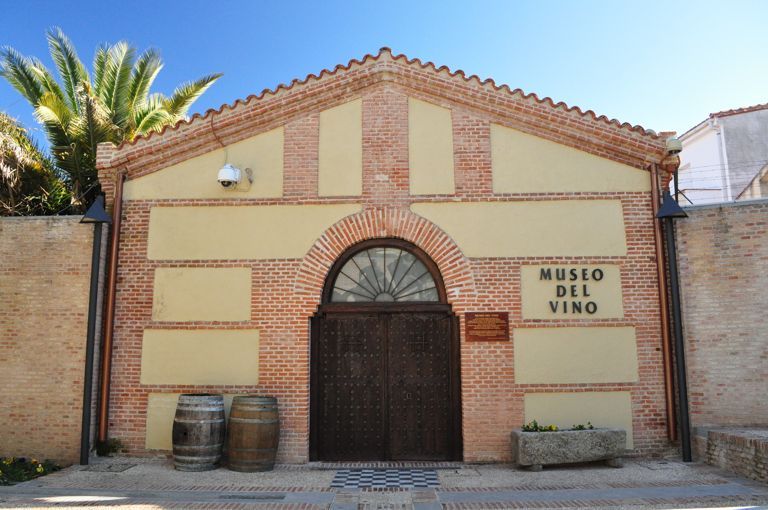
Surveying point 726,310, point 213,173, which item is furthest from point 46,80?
point 726,310

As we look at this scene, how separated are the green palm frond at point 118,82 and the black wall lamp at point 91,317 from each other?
733 cm

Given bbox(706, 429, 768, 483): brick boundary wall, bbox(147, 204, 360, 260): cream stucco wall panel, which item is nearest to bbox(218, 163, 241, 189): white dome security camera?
bbox(147, 204, 360, 260): cream stucco wall panel

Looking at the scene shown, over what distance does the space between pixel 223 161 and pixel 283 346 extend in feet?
10.6

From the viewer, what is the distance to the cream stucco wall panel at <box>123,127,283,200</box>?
10.2 meters

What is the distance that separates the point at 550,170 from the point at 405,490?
17.9 ft

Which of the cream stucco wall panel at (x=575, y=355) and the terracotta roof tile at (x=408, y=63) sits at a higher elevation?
the terracotta roof tile at (x=408, y=63)

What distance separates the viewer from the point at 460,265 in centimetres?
976

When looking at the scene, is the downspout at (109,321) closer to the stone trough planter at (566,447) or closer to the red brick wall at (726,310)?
the stone trough planter at (566,447)

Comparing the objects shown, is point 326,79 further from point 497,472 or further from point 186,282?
point 497,472

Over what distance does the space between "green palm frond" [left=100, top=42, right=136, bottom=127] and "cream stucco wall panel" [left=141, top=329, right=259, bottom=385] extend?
8770 millimetres

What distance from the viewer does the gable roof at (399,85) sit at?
10062 millimetres

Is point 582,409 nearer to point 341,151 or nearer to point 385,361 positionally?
point 385,361

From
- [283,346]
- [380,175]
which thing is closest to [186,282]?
[283,346]

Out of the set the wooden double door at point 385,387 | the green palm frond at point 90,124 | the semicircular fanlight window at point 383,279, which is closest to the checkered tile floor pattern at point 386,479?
the wooden double door at point 385,387
